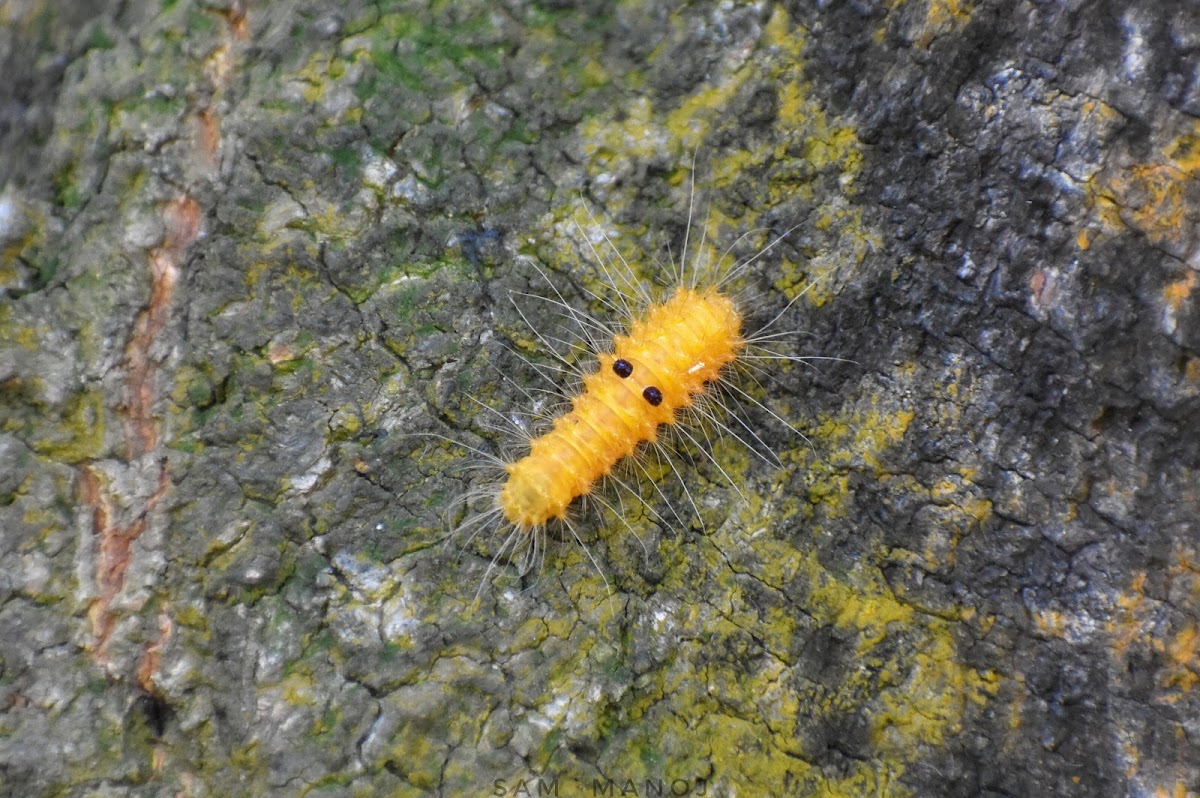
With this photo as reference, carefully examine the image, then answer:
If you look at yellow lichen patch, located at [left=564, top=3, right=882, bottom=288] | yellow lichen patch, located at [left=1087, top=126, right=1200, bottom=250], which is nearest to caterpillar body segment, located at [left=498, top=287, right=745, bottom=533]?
yellow lichen patch, located at [left=564, top=3, right=882, bottom=288]

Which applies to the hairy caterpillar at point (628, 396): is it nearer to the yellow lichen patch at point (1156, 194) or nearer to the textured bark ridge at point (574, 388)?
the textured bark ridge at point (574, 388)

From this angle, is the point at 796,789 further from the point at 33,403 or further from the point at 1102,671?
the point at 33,403

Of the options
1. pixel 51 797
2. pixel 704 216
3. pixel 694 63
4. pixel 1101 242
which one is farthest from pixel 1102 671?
pixel 51 797

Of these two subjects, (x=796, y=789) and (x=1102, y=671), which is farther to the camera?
(x=796, y=789)

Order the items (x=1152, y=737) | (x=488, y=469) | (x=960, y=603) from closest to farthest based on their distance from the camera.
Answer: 1. (x=1152, y=737)
2. (x=960, y=603)
3. (x=488, y=469)

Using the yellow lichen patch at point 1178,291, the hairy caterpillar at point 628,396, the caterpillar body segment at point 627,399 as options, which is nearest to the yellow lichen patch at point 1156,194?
the yellow lichen patch at point 1178,291

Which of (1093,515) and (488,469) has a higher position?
(488,469)

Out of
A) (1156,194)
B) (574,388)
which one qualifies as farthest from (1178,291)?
(574,388)
